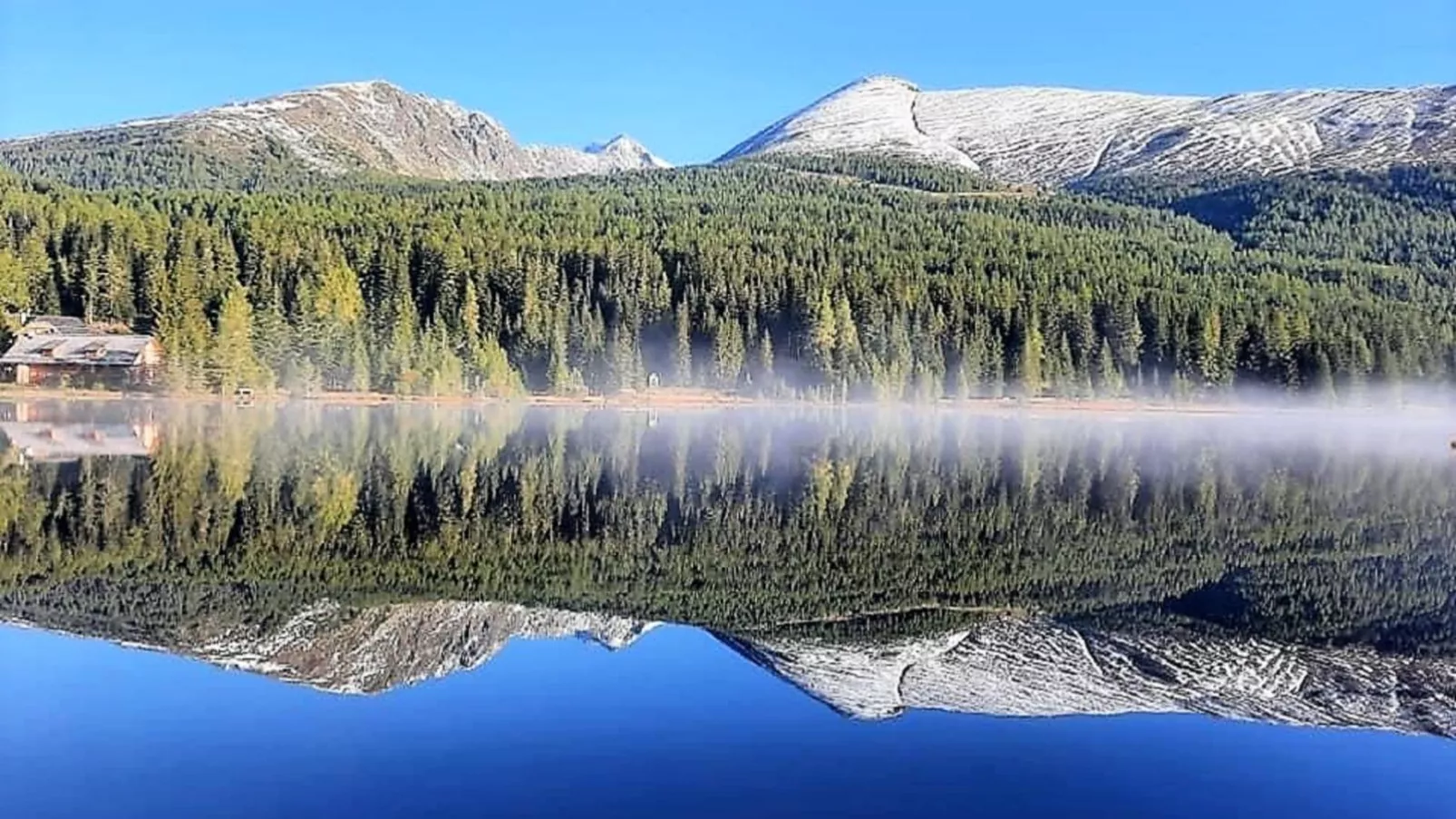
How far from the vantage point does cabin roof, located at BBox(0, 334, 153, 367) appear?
7838cm

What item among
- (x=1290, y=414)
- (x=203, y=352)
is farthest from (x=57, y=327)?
(x=1290, y=414)

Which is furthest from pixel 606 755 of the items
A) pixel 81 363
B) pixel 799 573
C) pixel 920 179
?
pixel 920 179

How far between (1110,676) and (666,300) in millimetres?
90510

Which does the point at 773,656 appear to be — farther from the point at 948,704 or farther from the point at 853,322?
the point at 853,322

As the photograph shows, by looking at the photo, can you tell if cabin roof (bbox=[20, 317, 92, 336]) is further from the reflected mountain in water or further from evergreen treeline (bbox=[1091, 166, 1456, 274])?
evergreen treeline (bbox=[1091, 166, 1456, 274])

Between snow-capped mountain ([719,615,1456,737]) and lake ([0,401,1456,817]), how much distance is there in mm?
64

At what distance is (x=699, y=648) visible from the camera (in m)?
15.2

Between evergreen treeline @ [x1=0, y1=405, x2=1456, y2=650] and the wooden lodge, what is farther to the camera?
the wooden lodge

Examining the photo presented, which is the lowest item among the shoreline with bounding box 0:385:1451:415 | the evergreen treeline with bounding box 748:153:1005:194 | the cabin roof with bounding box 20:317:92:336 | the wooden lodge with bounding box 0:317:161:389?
the shoreline with bounding box 0:385:1451:415

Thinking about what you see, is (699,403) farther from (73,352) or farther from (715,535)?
(715,535)

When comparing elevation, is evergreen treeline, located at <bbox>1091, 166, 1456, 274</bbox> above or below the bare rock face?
above

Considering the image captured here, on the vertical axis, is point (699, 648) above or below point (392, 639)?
below

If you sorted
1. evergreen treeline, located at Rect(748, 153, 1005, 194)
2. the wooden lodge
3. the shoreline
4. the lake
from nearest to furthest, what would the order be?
the lake → the shoreline → the wooden lodge → evergreen treeline, located at Rect(748, 153, 1005, 194)

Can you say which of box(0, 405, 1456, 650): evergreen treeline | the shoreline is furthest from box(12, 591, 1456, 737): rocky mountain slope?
the shoreline
